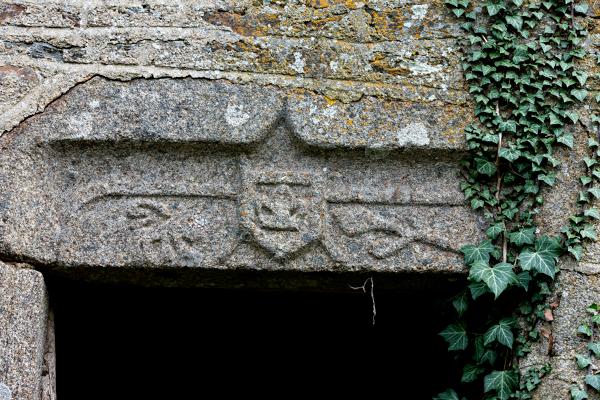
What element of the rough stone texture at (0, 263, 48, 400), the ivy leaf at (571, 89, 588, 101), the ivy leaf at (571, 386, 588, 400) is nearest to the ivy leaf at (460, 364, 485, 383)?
the ivy leaf at (571, 386, 588, 400)

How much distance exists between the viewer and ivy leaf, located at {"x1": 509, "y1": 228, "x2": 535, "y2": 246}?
248 cm

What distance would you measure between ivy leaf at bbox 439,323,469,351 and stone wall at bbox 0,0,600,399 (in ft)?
0.54

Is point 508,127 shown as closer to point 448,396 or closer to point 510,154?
point 510,154

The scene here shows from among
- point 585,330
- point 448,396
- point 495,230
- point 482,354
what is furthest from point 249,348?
point 585,330

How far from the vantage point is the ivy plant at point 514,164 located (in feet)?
8.14

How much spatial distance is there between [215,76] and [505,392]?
48.6 inches

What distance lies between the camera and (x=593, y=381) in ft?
7.89

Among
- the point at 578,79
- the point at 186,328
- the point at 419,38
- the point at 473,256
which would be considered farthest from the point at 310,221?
the point at 186,328

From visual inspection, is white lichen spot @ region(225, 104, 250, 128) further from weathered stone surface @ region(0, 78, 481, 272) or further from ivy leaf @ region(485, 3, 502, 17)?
ivy leaf @ region(485, 3, 502, 17)

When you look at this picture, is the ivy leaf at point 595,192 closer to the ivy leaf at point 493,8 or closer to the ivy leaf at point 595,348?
the ivy leaf at point 595,348

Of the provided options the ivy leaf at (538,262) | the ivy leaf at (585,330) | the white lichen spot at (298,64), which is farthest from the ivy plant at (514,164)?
the white lichen spot at (298,64)

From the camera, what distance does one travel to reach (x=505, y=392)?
2.43 m

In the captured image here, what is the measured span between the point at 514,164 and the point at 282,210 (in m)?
0.71

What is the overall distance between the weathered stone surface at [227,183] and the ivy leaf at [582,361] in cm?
43
